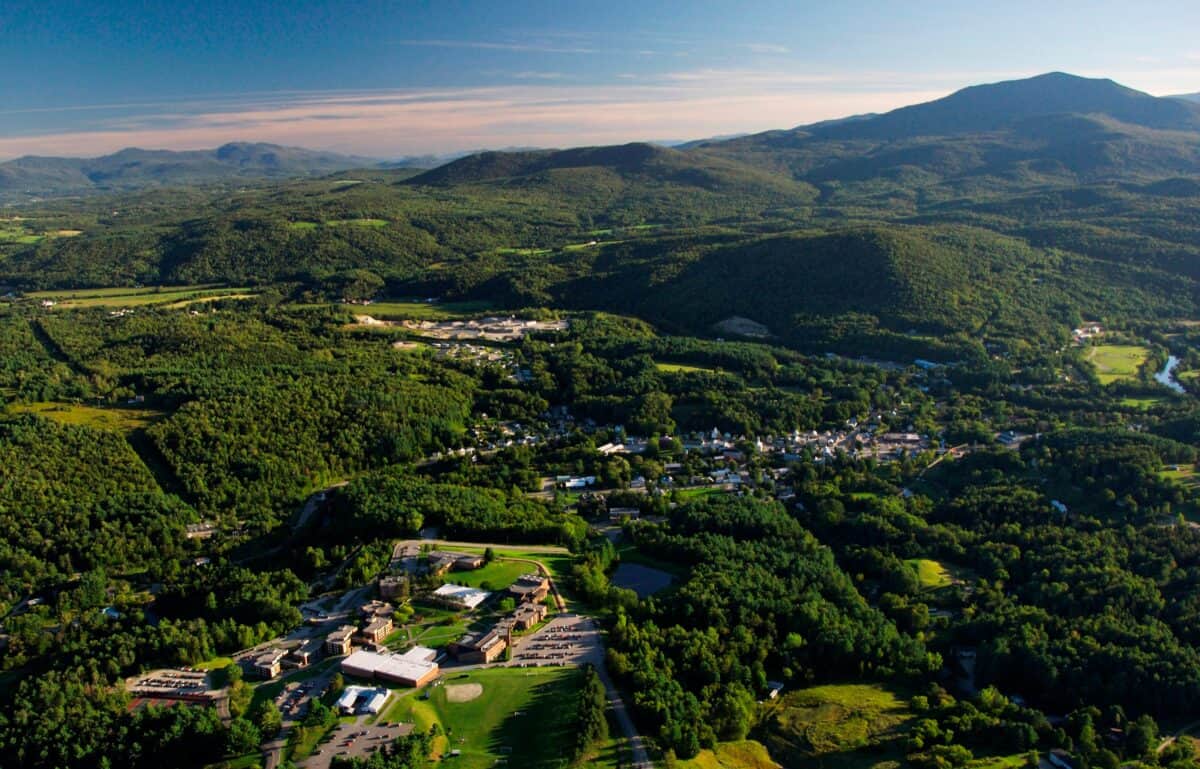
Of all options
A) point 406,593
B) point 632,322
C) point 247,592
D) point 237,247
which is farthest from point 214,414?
point 237,247

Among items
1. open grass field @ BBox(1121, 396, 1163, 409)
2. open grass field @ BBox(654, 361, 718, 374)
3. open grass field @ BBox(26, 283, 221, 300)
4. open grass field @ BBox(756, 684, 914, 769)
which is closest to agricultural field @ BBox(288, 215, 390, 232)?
open grass field @ BBox(26, 283, 221, 300)

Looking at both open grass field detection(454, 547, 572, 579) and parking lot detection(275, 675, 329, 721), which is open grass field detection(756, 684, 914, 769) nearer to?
open grass field detection(454, 547, 572, 579)

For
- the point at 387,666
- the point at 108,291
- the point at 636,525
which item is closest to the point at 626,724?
the point at 387,666

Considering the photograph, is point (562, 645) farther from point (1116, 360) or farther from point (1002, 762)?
point (1116, 360)

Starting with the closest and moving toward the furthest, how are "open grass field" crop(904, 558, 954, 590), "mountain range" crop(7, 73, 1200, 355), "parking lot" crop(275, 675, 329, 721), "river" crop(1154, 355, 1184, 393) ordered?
"parking lot" crop(275, 675, 329, 721), "open grass field" crop(904, 558, 954, 590), "river" crop(1154, 355, 1184, 393), "mountain range" crop(7, 73, 1200, 355)

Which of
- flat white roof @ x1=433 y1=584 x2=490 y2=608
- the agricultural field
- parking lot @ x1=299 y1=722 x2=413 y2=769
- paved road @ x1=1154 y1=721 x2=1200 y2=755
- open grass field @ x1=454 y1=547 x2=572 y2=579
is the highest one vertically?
the agricultural field

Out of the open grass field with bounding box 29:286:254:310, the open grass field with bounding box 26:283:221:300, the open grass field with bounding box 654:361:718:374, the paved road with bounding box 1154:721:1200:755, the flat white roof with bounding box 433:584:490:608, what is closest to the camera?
the paved road with bounding box 1154:721:1200:755

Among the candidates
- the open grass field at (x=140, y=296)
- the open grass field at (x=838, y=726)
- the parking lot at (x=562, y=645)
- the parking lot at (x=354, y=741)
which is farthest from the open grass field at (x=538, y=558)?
the open grass field at (x=140, y=296)
